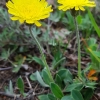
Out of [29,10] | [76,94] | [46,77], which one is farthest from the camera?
[46,77]

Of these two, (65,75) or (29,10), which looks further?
(65,75)

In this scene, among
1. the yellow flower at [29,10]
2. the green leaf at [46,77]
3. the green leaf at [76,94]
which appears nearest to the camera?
the yellow flower at [29,10]

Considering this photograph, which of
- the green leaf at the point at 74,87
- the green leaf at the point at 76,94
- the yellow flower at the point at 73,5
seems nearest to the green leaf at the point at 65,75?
the green leaf at the point at 74,87

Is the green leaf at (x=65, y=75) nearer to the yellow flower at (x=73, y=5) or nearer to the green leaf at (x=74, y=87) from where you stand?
the green leaf at (x=74, y=87)

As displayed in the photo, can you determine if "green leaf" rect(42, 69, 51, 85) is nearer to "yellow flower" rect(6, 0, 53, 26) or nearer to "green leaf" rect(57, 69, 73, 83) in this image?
"green leaf" rect(57, 69, 73, 83)

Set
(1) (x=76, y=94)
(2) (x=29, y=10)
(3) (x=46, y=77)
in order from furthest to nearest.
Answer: (3) (x=46, y=77), (1) (x=76, y=94), (2) (x=29, y=10)

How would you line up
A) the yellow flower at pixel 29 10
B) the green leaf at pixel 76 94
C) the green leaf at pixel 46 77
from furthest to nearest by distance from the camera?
the green leaf at pixel 46 77
the green leaf at pixel 76 94
the yellow flower at pixel 29 10

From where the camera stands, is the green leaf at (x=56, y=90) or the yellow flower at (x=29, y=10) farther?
the green leaf at (x=56, y=90)

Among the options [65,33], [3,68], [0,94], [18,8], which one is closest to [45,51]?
[65,33]

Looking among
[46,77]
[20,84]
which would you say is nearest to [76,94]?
[46,77]

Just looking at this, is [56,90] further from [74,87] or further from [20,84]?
[20,84]

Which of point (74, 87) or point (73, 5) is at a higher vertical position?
point (73, 5)
